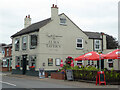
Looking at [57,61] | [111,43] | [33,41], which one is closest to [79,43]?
[57,61]

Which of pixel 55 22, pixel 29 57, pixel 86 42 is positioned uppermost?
pixel 55 22

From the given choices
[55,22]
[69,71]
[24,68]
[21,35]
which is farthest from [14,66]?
[69,71]

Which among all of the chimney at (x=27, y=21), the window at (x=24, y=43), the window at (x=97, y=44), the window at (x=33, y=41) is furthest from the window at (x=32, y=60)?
the window at (x=97, y=44)

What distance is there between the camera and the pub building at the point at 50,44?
86.3ft

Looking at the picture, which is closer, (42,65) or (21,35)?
(42,65)

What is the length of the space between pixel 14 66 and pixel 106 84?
61.6ft

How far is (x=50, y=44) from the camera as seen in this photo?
88.3 ft

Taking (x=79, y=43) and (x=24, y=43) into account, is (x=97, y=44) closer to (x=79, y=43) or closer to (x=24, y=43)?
(x=79, y=43)

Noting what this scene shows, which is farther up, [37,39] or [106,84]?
[37,39]

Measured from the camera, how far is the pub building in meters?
26.3

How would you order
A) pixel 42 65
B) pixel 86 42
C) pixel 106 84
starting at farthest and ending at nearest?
pixel 86 42 < pixel 42 65 < pixel 106 84

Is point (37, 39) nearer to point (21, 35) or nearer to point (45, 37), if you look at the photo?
point (45, 37)

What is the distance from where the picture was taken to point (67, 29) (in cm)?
2878

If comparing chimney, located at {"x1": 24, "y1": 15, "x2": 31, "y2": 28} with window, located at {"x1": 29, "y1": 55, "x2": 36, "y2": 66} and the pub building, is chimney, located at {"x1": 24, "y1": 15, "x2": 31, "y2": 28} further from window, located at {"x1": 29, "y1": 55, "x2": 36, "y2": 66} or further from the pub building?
window, located at {"x1": 29, "y1": 55, "x2": 36, "y2": 66}
